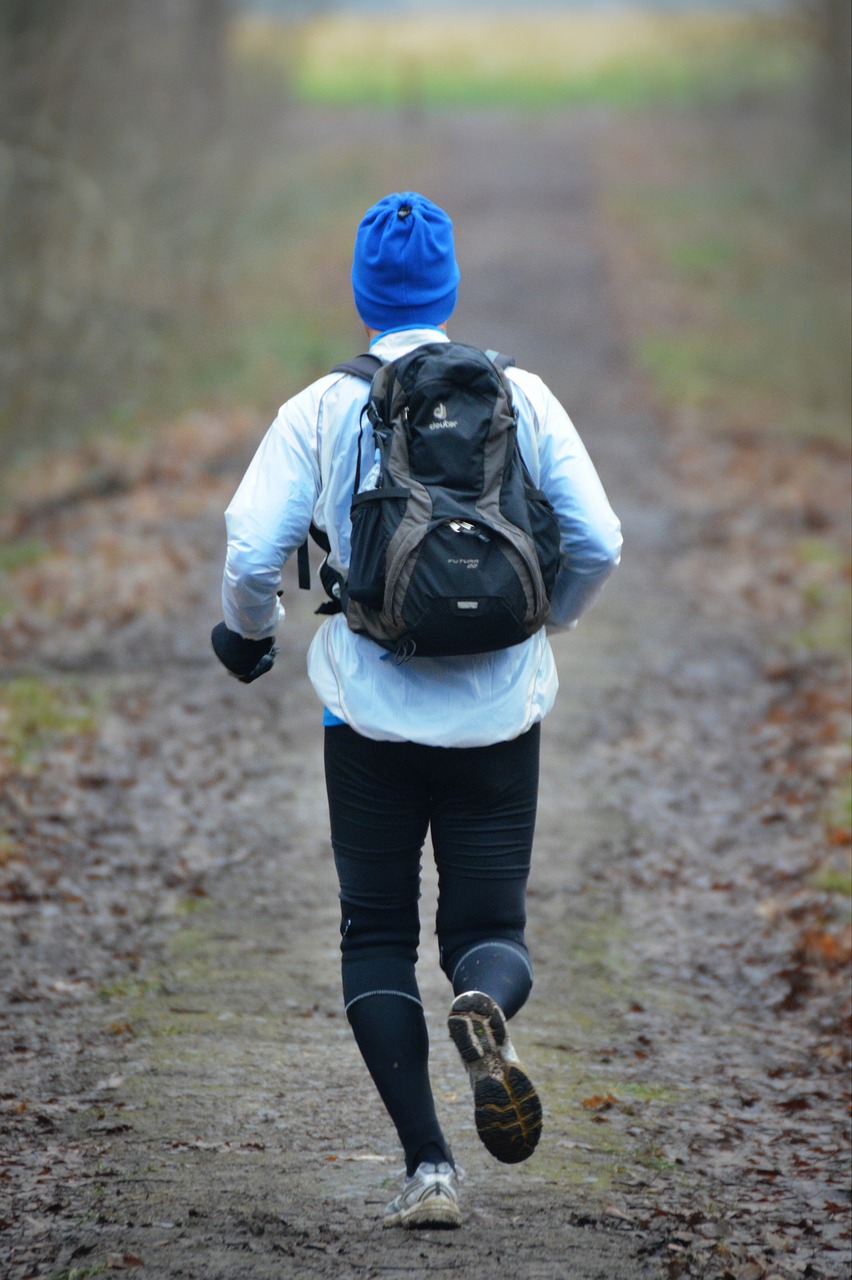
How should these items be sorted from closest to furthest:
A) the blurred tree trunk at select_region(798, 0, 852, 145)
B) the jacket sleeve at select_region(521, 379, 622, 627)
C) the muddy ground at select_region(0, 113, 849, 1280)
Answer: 1. the jacket sleeve at select_region(521, 379, 622, 627)
2. the muddy ground at select_region(0, 113, 849, 1280)
3. the blurred tree trunk at select_region(798, 0, 852, 145)

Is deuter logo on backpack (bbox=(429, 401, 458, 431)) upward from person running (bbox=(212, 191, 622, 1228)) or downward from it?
upward

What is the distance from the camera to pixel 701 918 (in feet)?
21.1

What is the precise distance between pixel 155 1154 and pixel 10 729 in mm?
4325

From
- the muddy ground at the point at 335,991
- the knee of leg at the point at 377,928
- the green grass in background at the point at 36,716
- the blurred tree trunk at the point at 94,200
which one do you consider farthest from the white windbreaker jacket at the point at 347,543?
the blurred tree trunk at the point at 94,200

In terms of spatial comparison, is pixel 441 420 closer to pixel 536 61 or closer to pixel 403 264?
pixel 403 264

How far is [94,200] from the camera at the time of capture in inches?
510

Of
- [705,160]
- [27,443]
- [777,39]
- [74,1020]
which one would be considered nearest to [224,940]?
[74,1020]

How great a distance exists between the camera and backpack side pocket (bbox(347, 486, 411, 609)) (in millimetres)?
3277

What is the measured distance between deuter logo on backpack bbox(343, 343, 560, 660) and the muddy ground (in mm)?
1408

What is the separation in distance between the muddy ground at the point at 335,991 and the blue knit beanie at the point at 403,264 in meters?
2.11

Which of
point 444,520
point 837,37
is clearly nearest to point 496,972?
point 444,520

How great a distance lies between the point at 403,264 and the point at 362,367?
244 millimetres

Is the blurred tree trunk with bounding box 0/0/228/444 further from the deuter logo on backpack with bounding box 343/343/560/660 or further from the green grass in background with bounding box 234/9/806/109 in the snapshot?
the green grass in background with bounding box 234/9/806/109

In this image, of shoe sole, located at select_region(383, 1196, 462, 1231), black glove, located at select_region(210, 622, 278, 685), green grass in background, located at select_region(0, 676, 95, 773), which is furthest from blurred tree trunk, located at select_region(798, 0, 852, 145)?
shoe sole, located at select_region(383, 1196, 462, 1231)
